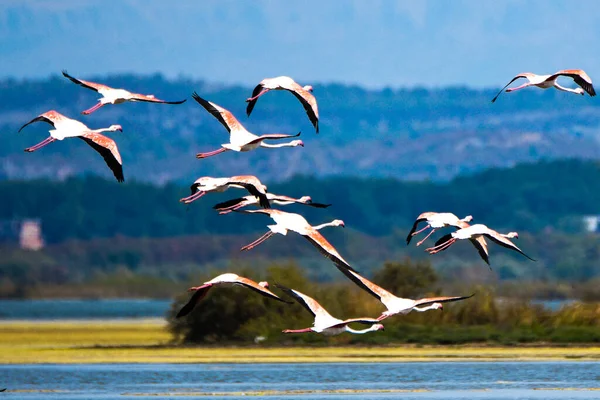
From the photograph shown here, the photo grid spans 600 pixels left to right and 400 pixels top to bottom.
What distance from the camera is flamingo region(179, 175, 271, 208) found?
2269 centimetres

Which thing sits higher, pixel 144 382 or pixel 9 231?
pixel 9 231

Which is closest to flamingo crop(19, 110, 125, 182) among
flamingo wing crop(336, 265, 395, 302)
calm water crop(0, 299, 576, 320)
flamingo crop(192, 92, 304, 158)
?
flamingo crop(192, 92, 304, 158)

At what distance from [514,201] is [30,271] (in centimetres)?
5854

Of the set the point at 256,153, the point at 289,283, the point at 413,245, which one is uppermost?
the point at 256,153

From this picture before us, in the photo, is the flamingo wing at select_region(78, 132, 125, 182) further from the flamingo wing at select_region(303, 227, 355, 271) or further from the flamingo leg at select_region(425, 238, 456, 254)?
the flamingo leg at select_region(425, 238, 456, 254)

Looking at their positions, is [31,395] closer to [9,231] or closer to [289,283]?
[289,283]

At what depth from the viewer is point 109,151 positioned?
2147cm

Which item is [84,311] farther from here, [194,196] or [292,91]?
[292,91]

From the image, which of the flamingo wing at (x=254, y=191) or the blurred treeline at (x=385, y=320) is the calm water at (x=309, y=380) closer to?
the flamingo wing at (x=254, y=191)

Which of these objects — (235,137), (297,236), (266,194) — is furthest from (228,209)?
(297,236)

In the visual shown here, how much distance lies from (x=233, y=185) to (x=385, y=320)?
14.7 m

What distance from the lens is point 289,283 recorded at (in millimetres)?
37688

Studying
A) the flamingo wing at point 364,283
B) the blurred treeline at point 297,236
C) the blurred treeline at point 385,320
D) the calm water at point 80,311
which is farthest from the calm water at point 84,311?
the flamingo wing at point 364,283

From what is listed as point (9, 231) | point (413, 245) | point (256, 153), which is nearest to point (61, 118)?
point (413, 245)
